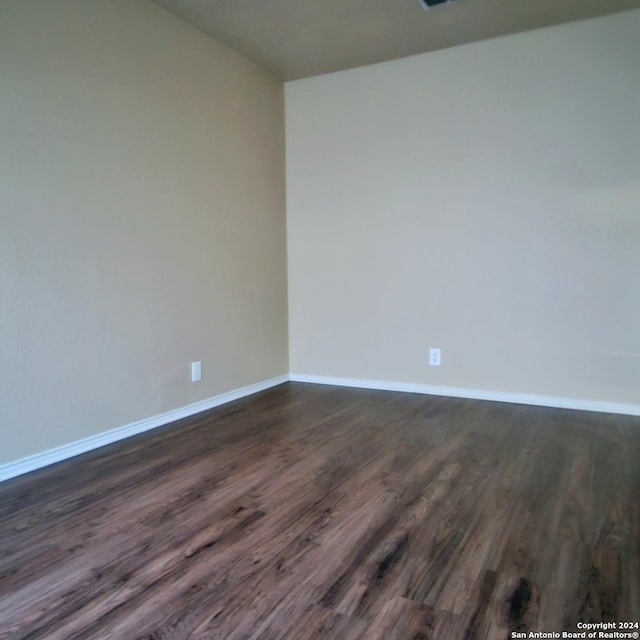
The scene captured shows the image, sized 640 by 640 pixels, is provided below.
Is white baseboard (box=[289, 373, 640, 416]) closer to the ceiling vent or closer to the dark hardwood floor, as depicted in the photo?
the dark hardwood floor

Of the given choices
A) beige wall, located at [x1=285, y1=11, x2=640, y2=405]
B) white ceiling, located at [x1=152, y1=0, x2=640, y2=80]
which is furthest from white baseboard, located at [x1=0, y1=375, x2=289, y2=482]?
white ceiling, located at [x1=152, y1=0, x2=640, y2=80]

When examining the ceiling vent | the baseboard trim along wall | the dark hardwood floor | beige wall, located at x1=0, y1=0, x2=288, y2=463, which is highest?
the ceiling vent

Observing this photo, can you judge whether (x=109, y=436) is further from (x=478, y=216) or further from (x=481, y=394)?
(x=478, y=216)

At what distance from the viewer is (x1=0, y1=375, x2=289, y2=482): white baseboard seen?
2.20 meters

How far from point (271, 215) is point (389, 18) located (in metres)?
1.56

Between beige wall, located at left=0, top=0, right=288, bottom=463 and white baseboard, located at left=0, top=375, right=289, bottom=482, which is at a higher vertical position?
beige wall, located at left=0, top=0, right=288, bottom=463

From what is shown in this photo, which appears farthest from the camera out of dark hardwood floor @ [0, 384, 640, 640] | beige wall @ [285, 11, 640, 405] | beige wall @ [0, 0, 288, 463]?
beige wall @ [285, 11, 640, 405]

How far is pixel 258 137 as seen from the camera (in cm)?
367

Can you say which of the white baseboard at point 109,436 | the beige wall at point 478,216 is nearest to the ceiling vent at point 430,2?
the beige wall at point 478,216

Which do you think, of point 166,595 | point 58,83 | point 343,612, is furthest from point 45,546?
point 58,83

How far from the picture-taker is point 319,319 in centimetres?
400

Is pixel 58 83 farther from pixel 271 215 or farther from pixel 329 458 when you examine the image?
pixel 329 458

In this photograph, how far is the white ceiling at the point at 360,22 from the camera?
2.75 m

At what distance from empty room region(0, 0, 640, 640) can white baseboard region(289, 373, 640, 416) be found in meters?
0.02
